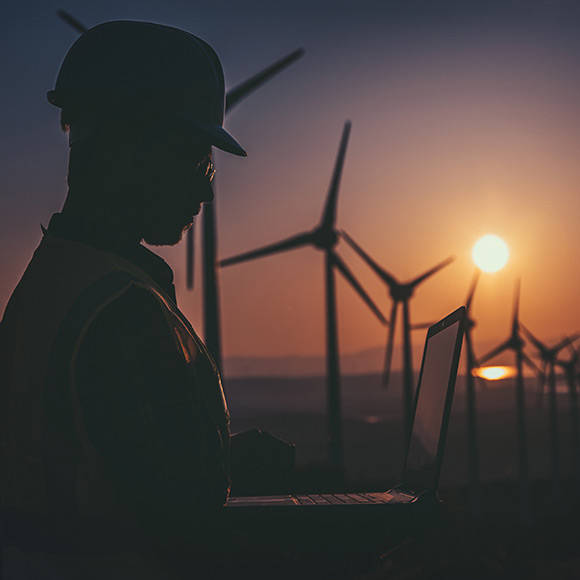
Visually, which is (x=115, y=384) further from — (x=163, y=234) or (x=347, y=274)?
(x=347, y=274)

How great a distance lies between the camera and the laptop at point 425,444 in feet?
8.02

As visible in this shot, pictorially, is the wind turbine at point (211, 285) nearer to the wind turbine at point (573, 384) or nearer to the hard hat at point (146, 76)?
the hard hat at point (146, 76)

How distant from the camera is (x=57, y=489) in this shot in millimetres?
2311

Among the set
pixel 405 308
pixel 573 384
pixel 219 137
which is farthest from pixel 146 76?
pixel 573 384

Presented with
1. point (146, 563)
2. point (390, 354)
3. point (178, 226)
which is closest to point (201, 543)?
point (146, 563)

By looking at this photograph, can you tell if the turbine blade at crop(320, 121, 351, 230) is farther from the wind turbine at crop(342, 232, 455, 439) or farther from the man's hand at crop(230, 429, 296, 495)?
the man's hand at crop(230, 429, 296, 495)

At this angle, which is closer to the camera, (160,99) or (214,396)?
(214,396)

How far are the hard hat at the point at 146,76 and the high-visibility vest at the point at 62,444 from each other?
0.63m

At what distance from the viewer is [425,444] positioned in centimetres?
315

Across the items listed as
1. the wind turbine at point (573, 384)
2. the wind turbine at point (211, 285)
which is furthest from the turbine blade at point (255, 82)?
the wind turbine at point (573, 384)

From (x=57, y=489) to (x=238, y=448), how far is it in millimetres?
886

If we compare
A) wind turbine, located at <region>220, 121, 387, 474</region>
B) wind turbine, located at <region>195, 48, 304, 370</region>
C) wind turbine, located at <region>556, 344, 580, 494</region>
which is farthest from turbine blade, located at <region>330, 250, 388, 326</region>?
wind turbine, located at <region>556, 344, 580, 494</region>

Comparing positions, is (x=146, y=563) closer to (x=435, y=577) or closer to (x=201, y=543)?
(x=201, y=543)

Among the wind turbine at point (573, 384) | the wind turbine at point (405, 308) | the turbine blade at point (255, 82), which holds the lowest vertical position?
the wind turbine at point (573, 384)
